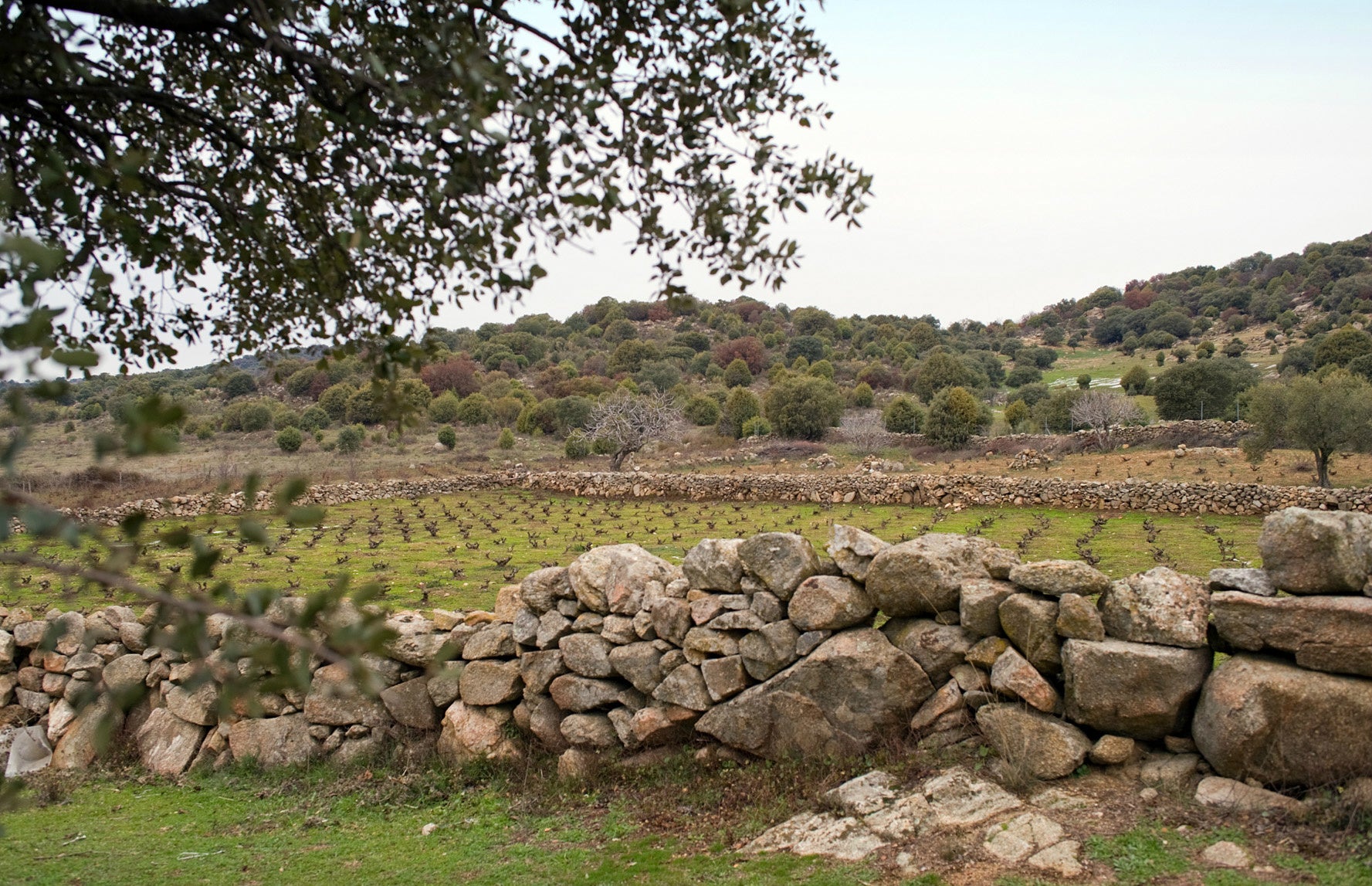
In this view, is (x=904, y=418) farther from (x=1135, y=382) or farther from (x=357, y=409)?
(x=357, y=409)

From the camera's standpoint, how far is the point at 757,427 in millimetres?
50281

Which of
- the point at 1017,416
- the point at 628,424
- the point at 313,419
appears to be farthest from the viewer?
the point at 313,419

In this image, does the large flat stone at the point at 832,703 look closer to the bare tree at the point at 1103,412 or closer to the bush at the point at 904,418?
the bare tree at the point at 1103,412

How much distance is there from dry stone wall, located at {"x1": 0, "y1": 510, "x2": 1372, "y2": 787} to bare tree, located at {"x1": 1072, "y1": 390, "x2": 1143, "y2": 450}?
118 ft

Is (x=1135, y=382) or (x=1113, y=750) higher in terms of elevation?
(x=1135, y=382)

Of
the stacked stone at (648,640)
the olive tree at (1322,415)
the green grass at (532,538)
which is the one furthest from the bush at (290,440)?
the olive tree at (1322,415)

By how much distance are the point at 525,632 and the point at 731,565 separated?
2092 millimetres

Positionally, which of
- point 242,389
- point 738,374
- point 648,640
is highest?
point 242,389

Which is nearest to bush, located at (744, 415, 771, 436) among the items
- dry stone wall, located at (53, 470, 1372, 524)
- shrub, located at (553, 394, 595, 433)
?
shrub, located at (553, 394, 595, 433)

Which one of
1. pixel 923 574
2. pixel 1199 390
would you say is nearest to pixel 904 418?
pixel 1199 390

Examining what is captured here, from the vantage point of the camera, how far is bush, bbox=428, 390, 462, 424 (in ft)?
192

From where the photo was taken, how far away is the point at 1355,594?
569cm

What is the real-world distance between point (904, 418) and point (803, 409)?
544 centimetres

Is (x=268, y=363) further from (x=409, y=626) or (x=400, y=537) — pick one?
(x=400, y=537)
